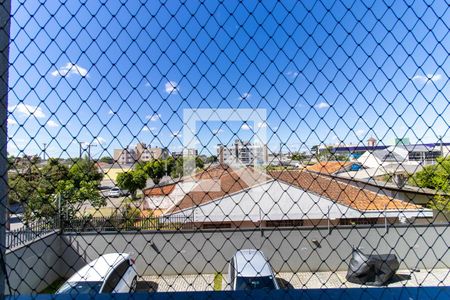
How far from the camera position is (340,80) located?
2.55 feet

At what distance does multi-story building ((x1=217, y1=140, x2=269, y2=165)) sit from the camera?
109 cm

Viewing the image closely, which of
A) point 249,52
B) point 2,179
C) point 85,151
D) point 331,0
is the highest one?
point 331,0

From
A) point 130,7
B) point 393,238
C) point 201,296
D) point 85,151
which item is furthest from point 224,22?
point 393,238

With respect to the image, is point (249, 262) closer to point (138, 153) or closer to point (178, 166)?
point (138, 153)

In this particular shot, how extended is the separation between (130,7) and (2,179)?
480 mm

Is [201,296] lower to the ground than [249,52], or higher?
lower

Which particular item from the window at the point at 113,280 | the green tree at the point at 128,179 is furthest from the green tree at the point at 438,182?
the window at the point at 113,280

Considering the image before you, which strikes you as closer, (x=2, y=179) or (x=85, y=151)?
(x=2, y=179)

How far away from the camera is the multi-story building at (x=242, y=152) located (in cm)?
109

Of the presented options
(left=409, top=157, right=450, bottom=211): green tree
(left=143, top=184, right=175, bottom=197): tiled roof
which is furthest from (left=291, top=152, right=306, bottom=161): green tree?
(left=143, top=184, right=175, bottom=197): tiled roof

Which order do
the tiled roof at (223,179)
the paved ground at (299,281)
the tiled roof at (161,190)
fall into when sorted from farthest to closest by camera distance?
the tiled roof at (161,190) → the paved ground at (299,281) → the tiled roof at (223,179)

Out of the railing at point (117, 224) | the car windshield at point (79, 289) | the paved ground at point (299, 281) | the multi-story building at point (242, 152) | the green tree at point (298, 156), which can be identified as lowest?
the paved ground at point (299, 281)

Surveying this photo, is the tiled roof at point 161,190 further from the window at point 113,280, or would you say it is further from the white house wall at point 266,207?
the window at point 113,280

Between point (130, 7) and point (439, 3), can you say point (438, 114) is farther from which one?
point (130, 7)
